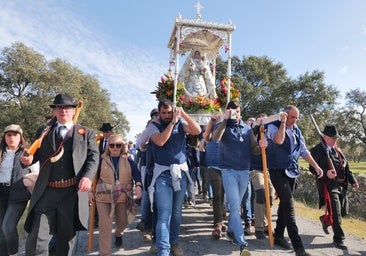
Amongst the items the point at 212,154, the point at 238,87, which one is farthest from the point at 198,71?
the point at 238,87

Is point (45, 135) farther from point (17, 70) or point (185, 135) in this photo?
point (17, 70)

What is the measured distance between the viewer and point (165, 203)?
4.23m

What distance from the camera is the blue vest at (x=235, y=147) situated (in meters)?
4.70

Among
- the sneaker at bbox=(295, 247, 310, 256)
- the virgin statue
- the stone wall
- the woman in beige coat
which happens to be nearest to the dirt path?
the sneaker at bbox=(295, 247, 310, 256)

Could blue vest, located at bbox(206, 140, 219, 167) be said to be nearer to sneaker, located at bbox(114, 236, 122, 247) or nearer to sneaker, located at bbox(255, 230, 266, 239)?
sneaker, located at bbox(255, 230, 266, 239)

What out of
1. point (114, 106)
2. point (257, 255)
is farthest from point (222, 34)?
point (114, 106)

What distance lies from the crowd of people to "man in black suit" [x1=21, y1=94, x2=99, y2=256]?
0.4 inches

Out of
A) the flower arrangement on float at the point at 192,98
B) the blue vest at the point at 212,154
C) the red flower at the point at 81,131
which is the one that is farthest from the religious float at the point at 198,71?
the red flower at the point at 81,131

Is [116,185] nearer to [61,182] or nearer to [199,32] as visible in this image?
[61,182]

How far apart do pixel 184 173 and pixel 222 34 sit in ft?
30.8

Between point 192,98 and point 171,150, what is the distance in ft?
25.5

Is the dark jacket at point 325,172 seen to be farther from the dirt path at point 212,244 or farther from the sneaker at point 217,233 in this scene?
the sneaker at point 217,233

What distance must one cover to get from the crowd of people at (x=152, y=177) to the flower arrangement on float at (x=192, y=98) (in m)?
5.85

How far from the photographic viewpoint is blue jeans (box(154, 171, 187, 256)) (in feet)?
13.2
